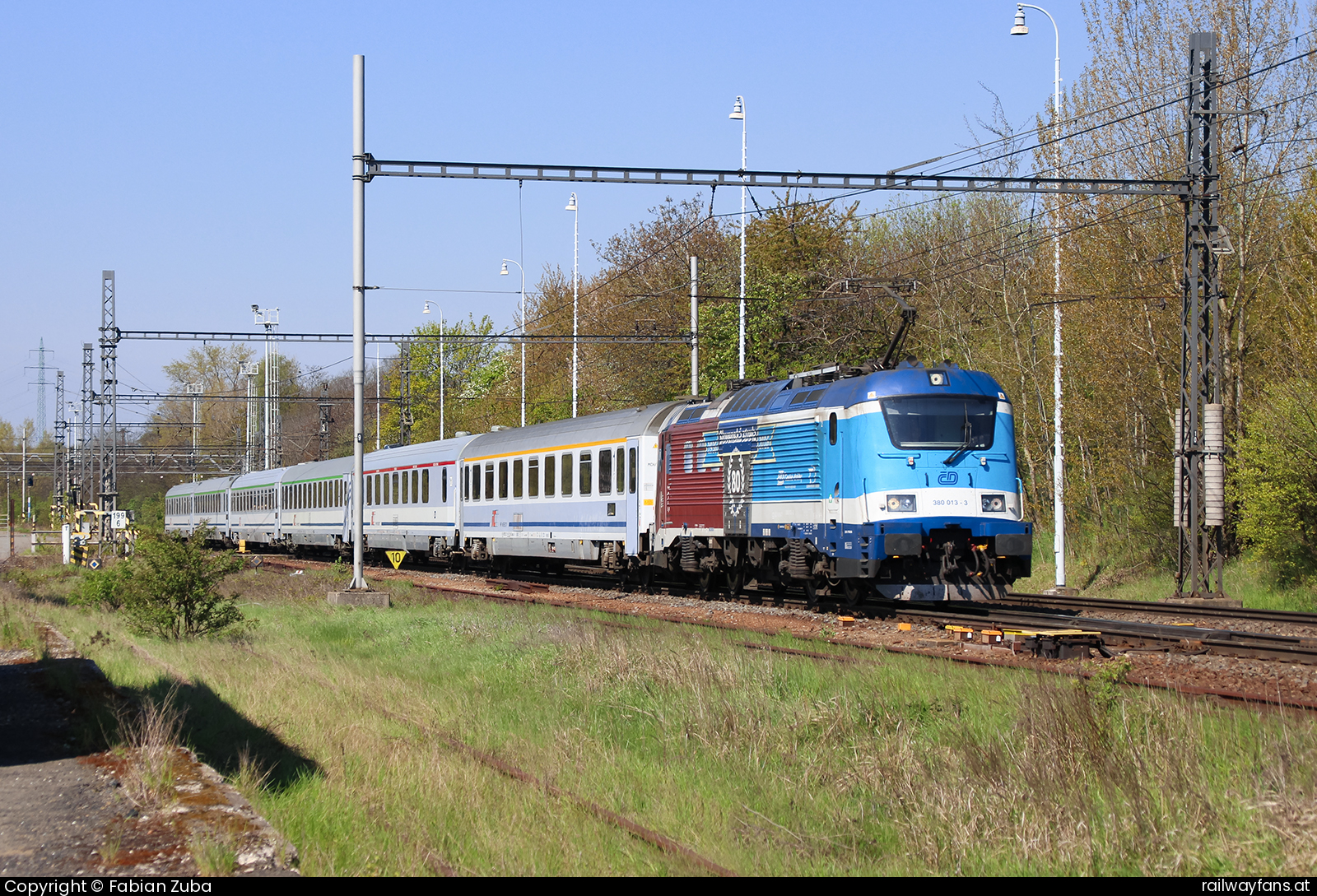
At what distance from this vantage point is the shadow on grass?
859 cm

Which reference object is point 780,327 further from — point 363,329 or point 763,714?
point 763,714

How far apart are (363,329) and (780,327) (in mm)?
20560

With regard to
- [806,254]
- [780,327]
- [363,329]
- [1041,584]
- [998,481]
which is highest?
[806,254]

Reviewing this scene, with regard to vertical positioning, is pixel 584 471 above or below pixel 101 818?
above

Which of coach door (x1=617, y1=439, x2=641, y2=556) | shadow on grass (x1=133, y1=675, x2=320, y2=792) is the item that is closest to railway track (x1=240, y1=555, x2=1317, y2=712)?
coach door (x1=617, y1=439, x2=641, y2=556)

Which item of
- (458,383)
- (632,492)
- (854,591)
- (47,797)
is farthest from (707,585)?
(458,383)

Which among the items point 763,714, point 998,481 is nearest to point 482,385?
point 998,481

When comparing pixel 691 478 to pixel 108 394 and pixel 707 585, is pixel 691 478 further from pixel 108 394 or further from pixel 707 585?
pixel 108 394

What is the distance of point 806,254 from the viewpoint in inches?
1731

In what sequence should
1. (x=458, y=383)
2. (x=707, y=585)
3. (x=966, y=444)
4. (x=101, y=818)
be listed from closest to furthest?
(x=101, y=818) < (x=966, y=444) < (x=707, y=585) < (x=458, y=383)

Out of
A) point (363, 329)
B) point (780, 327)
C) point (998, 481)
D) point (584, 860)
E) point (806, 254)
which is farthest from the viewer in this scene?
point (806, 254)

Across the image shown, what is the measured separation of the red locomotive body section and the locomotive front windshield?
4.67 m

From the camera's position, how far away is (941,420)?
16688mm

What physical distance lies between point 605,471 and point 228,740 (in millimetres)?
14817
